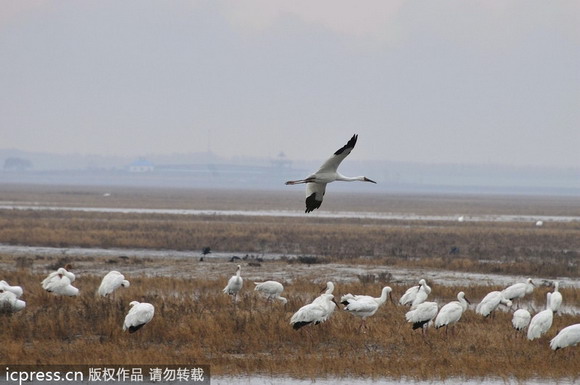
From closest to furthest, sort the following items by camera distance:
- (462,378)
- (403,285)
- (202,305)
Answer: (462,378) < (202,305) < (403,285)

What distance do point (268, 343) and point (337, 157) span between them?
396 cm

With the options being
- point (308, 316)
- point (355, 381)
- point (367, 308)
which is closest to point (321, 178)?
point (367, 308)

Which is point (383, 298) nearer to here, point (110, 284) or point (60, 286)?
point (110, 284)

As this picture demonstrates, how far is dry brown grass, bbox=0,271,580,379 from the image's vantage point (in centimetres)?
1306

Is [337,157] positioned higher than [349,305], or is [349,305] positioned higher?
[337,157]

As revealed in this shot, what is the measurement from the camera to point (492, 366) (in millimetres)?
13273

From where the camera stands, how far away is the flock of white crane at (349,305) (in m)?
14.3

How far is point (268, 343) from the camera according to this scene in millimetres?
14555

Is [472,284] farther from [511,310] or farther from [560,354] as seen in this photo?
[560,354]

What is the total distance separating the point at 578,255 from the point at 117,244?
17390 mm

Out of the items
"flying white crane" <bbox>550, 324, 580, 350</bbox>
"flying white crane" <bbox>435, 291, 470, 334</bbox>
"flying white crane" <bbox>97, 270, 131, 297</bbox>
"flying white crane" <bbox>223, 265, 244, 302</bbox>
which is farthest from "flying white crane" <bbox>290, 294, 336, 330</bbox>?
"flying white crane" <bbox>97, 270, 131, 297</bbox>

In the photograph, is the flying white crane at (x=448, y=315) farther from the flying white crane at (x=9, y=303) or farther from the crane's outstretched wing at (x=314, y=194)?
the flying white crane at (x=9, y=303)

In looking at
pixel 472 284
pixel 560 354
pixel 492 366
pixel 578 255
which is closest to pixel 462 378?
pixel 492 366

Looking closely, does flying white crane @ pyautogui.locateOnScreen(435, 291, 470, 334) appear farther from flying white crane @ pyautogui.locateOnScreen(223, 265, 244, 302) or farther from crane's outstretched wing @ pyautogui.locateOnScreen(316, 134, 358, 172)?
flying white crane @ pyautogui.locateOnScreen(223, 265, 244, 302)
